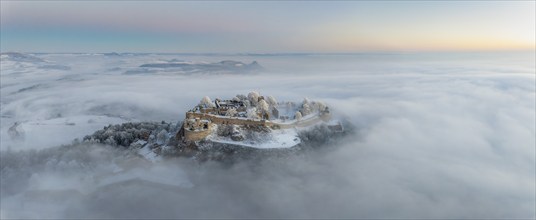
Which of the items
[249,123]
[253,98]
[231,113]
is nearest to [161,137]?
[231,113]

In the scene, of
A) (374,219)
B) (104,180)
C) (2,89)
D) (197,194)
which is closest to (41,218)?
(104,180)

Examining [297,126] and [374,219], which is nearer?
[374,219]

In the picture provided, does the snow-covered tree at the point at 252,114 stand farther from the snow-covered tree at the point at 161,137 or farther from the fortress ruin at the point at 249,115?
the snow-covered tree at the point at 161,137

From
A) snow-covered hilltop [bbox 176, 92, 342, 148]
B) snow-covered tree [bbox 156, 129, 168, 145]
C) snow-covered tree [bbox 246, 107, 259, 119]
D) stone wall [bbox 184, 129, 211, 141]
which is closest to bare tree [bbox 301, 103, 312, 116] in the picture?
snow-covered hilltop [bbox 176, 92, 342, 148]

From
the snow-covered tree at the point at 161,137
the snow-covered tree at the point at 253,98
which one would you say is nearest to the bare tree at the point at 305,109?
the snow-covered tree at the point at 253,98

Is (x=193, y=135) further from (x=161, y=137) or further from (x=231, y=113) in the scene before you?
(x=231, y=113)

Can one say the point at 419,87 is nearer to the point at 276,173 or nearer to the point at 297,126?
the point at 297,126

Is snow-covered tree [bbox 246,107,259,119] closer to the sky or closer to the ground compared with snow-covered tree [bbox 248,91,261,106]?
closer to the ground

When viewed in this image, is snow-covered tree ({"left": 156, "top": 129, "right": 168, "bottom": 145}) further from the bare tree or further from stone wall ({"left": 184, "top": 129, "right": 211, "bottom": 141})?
the bare tree
